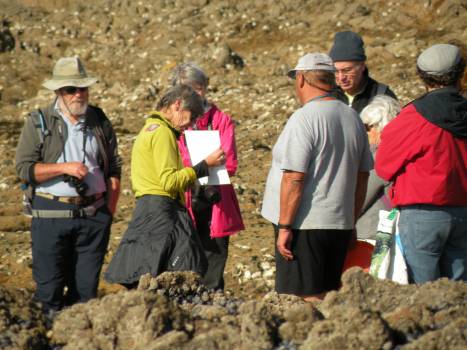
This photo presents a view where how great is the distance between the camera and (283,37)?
2147cm

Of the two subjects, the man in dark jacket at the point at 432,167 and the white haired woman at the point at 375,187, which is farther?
the white haired woman at the point at 375,187

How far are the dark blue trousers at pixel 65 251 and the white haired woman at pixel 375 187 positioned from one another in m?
1.63

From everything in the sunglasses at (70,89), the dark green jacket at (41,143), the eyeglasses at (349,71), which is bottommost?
the dark green jacket at (41,143)

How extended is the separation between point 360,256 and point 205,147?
47.7 inches

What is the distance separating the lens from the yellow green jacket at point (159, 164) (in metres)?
5.71

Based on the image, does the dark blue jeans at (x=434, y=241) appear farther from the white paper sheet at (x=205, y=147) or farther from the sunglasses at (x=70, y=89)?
the sunglasses at (x=70, y=89)

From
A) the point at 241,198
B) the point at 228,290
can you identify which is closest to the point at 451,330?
the point at 228,290

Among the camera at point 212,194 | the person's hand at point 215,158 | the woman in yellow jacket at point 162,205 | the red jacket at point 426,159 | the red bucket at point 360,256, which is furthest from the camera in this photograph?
the camera at point 212,194

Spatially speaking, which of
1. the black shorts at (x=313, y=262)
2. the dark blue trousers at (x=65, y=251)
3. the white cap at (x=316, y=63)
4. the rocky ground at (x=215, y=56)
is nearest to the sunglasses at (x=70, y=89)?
the dark blue trousers at (x=65, y=251)

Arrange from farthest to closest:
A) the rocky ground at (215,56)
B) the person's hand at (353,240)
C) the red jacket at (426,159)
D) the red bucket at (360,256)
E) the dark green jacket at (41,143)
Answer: the rocky ground at (215,56) < the dark green jacket at (41,143) < the red bucket at (360,256) < the person's hand at (353,240) < the red jacket at (426,159)

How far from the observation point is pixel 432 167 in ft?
16.8

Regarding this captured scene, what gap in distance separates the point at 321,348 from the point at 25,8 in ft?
74.0

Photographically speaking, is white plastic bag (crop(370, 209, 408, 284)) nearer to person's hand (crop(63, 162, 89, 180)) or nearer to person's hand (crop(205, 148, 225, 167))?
person's hand (crop(205, 148, 225, 167))

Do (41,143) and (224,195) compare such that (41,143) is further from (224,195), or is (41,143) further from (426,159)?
(426,159)
